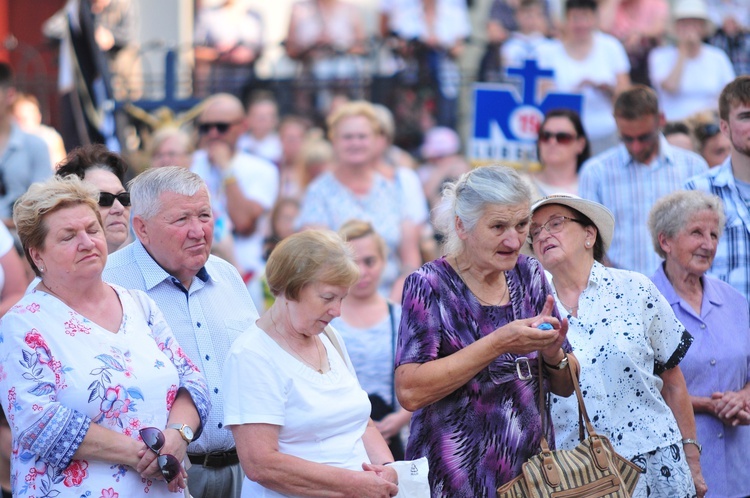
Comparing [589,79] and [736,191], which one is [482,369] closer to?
[736,191]

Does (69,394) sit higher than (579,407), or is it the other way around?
(69,394)

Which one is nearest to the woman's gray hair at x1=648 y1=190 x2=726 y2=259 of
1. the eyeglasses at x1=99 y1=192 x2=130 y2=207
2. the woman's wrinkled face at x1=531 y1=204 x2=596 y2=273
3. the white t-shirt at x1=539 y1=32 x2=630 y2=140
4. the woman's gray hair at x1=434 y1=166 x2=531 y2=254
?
the woman's wrinkled face at x1=531 y1=204 x2=596 y2=273

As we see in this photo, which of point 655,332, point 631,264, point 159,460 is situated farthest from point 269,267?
point 631,264

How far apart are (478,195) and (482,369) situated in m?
0.70

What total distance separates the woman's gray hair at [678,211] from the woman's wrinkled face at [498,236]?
1477mm

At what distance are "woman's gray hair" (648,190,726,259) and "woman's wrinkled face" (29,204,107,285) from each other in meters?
2.88

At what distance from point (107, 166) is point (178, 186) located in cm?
88

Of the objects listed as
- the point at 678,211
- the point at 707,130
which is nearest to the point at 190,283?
the point at 678,211

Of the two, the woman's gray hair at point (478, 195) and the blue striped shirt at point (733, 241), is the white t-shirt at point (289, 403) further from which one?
the blue striped shirt at point (733, 241)

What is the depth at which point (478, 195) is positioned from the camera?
179 inches

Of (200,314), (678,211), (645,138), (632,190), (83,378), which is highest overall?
Answer: (645,138)

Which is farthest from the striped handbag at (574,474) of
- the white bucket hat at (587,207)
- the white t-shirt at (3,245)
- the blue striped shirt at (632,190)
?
the blue striped shirt at (632,190)

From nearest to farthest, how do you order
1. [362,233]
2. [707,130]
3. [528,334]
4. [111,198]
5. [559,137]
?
[528,334] → [111,198] → [362,233] → [559,137] → [707,130]

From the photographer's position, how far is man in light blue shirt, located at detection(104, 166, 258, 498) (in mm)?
4750
